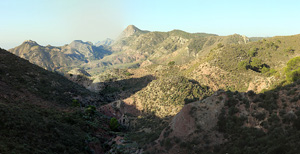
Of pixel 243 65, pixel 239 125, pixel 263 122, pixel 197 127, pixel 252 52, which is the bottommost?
pixel 197 127

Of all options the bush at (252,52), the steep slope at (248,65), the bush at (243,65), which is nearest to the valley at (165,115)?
the steep slope at (248,65)

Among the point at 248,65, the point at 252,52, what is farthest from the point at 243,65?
the point at 252,52

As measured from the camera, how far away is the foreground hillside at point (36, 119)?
19359 millimetres

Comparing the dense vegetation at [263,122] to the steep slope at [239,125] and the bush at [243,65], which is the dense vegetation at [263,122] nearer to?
the steep slope at [239,125]

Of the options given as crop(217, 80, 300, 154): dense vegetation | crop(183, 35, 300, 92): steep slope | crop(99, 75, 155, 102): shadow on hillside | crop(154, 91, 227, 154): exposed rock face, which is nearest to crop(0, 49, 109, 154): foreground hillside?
crop(154, 91, 227, 154): exposed rock face

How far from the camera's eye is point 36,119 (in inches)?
981

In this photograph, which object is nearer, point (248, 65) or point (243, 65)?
point (243, 65)

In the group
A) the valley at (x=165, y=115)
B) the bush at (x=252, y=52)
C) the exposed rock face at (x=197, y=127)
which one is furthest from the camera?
the bush at (x=252, y=52)

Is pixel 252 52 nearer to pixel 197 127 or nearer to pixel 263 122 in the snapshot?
pixel 263 122

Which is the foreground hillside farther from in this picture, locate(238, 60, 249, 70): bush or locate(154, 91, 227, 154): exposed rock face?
locate(238, 60, 249, 70): bush

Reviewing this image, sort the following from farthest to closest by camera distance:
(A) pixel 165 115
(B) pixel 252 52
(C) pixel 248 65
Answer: (B) pixel 252 52
(C) pixel 248 65
(A) pixel 165 115

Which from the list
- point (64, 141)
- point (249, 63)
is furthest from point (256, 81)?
point (64, 141)

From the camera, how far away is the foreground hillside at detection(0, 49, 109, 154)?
19359mm

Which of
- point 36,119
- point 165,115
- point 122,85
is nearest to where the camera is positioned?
point 36,119
